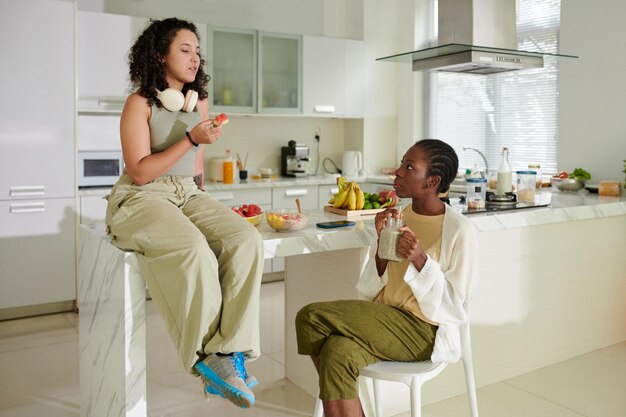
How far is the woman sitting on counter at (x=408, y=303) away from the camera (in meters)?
1.92

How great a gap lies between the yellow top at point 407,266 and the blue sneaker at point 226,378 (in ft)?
1.86

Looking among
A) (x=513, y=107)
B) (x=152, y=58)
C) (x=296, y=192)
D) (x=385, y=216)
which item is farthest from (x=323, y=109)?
(x=385, y=216)

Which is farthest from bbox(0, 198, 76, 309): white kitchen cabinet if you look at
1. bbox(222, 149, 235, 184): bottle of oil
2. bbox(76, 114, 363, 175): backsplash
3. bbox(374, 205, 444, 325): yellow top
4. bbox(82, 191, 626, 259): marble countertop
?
bbox(374, 205, 444, 325): yellow top

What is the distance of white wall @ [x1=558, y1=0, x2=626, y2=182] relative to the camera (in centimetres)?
407

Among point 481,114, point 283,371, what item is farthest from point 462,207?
point 481,114

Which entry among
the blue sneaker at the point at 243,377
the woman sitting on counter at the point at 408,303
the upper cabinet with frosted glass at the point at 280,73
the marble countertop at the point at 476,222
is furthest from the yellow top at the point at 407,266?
the upper cabinet with frosted glass at the point at 280,73

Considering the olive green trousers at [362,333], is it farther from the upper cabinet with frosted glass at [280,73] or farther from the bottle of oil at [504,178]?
the upper cabinet with frosted glass at [280,73]

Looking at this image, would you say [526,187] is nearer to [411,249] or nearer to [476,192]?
[476,192]

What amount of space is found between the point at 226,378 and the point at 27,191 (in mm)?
2855

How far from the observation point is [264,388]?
306 centimetres

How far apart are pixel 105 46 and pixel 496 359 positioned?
10.7 feet

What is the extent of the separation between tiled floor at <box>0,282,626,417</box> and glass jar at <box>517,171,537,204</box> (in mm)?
887

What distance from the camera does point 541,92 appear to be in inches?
190

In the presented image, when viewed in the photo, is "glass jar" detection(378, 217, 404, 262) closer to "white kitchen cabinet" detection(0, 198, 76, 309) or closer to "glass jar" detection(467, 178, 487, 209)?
"glass jar" detection(467, 178, 487, 209)
